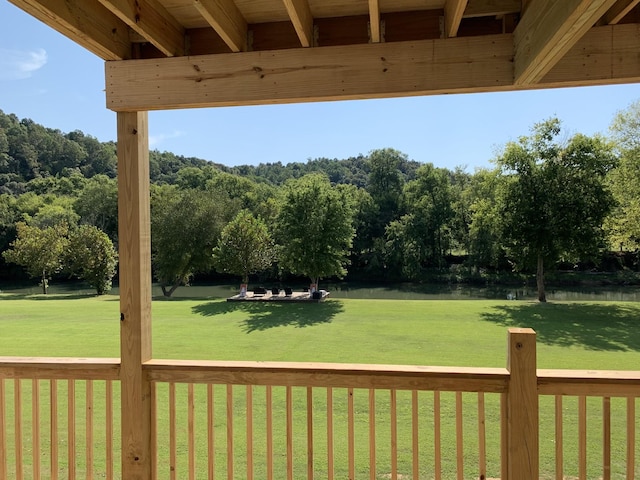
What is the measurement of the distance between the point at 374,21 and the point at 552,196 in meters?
14.3

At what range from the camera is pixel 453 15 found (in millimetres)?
1599

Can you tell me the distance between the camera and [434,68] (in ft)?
5.84

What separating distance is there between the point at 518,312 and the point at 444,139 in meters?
30.9

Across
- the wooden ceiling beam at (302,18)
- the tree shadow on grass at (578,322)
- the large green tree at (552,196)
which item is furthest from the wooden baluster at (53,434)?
the large green tree at (552,196)

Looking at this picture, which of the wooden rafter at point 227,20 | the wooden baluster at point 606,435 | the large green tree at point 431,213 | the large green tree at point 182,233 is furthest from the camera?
the large green tree at point 431,213

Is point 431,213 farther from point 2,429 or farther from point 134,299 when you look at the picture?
point 2,429

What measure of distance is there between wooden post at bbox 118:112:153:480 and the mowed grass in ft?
6.87

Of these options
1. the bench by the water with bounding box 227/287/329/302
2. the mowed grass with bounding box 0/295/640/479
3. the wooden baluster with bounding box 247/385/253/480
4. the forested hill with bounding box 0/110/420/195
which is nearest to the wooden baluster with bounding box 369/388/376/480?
the wooden baluster with bounding box 247/385/253/480

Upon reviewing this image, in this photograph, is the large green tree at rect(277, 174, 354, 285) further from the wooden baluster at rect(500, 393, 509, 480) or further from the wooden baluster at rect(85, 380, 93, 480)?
the wooden baluster at rect(500, 393, 509, 480)

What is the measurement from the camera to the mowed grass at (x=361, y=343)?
14.8ft

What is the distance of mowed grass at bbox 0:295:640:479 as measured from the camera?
4.50 m

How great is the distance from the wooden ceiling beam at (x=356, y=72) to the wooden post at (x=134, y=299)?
0.20m

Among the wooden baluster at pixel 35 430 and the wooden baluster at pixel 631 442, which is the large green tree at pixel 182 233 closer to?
the wooden baluster at pixel 35 430

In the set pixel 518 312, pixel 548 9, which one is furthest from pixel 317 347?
pixel 548 9
